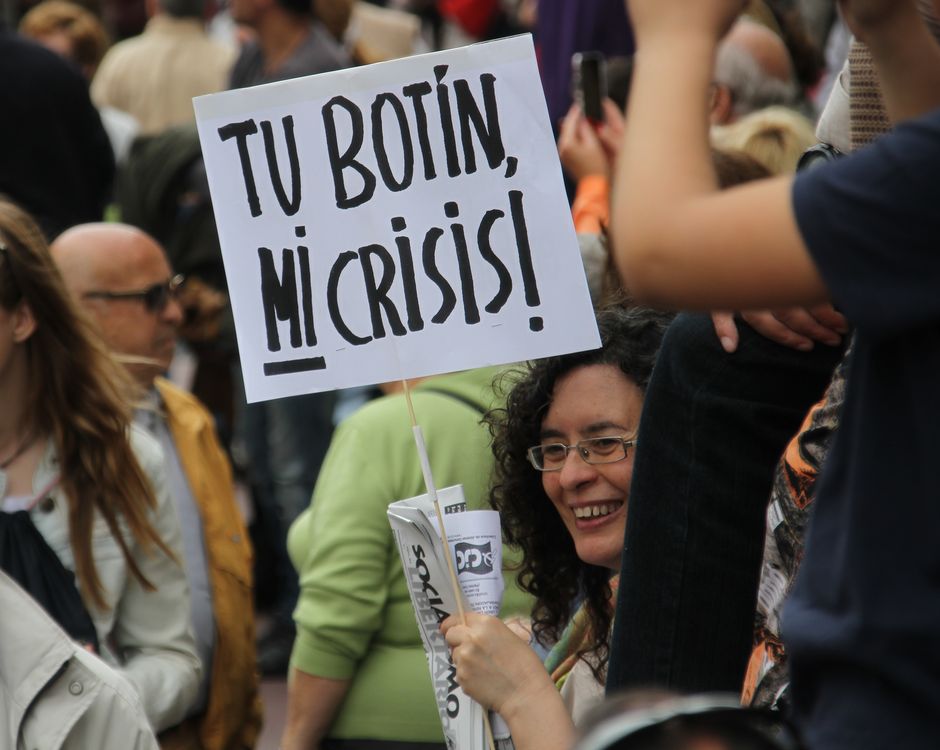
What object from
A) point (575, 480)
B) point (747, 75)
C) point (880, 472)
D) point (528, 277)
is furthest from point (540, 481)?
point (747, 75)

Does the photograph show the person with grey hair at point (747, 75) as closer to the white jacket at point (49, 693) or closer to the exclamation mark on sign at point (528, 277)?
the exclamation mark on sign at point (528, 277)

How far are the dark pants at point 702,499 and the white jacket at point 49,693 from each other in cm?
100

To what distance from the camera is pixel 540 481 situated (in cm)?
309

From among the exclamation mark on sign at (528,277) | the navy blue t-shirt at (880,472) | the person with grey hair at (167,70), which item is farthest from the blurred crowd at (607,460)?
the person with grey hair at (167,70)

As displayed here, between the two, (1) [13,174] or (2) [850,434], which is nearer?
(2) [850,434]

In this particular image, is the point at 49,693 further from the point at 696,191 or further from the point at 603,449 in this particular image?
the point at 696,191

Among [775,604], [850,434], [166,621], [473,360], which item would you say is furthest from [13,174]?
[850,434]

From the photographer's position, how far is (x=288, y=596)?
6.36 metres

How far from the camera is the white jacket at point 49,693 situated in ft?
9.28

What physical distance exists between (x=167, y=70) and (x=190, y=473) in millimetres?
4280

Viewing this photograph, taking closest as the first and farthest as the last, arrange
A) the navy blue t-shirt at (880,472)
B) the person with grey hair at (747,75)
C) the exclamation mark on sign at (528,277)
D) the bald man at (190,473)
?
1. the navy blue t-shirt at (880,472)
2. the exclamation mark on sign at (528,277)
3. the bald man at (190,473)
4. the person with grey hair at (747,75)

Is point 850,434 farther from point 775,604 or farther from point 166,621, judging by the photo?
point 166,621

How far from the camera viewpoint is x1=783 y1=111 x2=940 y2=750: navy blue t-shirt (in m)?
1.40

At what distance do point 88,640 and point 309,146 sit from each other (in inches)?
56.4
